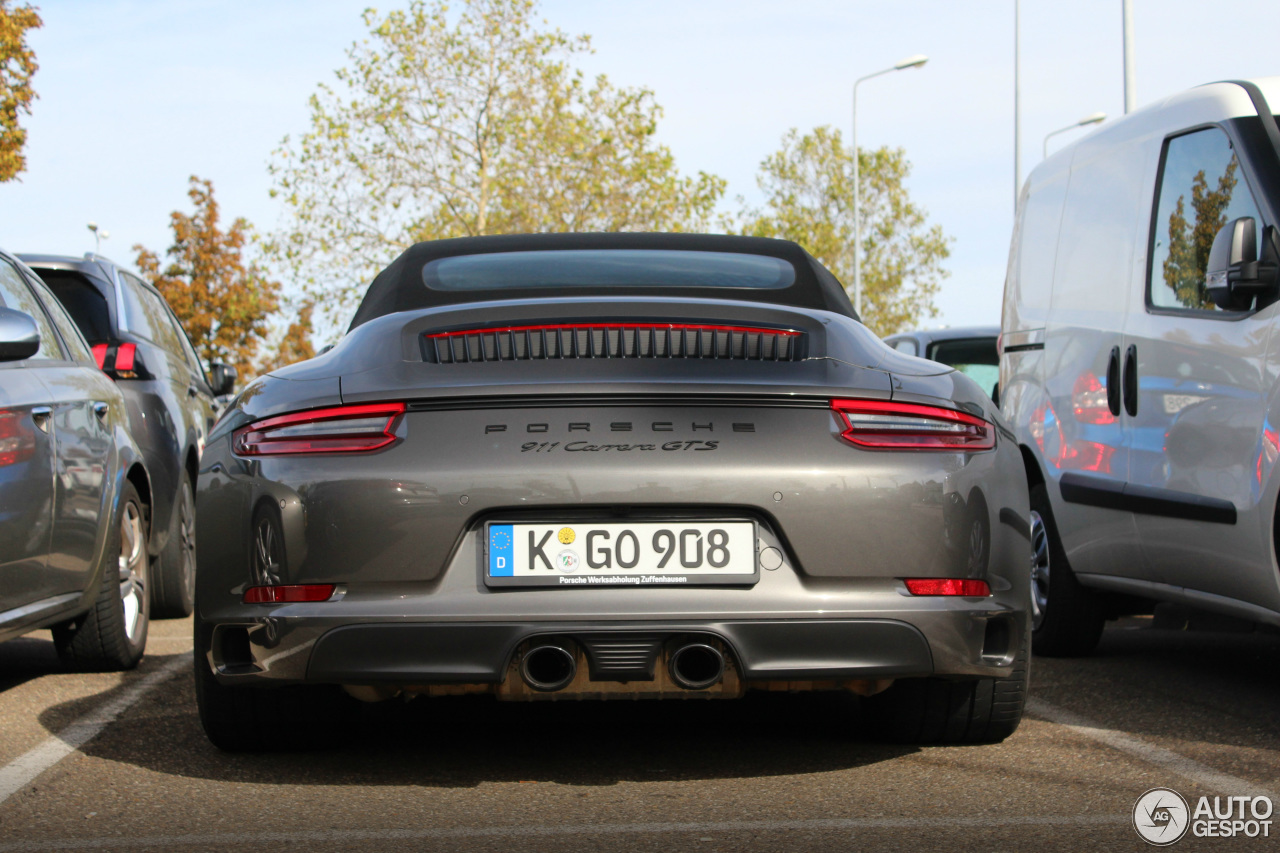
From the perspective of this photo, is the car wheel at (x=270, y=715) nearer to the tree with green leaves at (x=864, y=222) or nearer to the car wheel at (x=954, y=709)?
the car wheel at (x=954, y=709)

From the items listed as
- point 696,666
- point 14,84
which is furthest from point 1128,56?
point 696,666

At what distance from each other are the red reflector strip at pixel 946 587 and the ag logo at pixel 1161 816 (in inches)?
23.8

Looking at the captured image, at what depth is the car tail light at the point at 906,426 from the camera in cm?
355

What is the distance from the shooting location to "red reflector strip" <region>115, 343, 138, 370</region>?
736 cm

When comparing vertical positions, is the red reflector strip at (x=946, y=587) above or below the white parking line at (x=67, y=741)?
above

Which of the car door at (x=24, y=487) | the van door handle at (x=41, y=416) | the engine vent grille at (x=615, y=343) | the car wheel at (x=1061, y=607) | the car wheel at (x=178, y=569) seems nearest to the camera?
the engine vent grille at (x=615, y=343)

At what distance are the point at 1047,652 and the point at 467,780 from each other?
11.0 feet

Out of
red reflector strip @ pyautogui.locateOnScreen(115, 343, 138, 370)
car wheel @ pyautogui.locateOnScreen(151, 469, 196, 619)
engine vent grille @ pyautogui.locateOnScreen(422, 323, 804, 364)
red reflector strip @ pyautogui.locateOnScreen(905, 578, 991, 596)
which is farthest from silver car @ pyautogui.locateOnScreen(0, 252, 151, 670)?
red reflector strip @ pyautogui.locateOnScreen(905, 578, 991, 596)

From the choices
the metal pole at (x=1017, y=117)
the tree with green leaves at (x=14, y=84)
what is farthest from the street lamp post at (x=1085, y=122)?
the tree with green leaves at (x=14, y=84)

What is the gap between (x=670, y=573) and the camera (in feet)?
11.4

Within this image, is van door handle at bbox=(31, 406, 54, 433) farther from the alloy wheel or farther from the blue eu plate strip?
the blue eu plate strip

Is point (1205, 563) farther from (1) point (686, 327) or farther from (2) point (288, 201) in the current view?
(2) point (288, 201)

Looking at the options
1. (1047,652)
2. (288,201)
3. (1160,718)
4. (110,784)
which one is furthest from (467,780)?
(288,201)

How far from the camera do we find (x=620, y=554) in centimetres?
347
